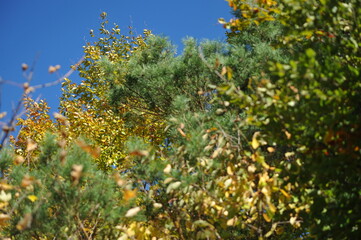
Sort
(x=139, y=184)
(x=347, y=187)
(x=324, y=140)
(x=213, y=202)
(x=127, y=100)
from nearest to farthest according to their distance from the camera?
(x=324, y=140), (x=347, y=187), (x=213, y=202), (x=139, y=184), (x=127, y=100)

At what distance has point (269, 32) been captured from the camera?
613 cm

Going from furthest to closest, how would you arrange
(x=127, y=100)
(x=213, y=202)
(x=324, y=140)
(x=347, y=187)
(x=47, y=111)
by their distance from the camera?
Answer: (x=47, y=111), (x=127, y=100), (x=213, y=202), (x=347, y=187), (x=324, y=140)

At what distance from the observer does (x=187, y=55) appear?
598 centimetres

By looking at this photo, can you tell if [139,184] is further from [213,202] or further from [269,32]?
[269,32]

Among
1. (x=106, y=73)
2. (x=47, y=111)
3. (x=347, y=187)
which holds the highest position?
(x=47, y=111)

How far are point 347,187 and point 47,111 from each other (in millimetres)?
9813

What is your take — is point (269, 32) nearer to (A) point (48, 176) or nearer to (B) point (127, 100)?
(B) point (127, 100)

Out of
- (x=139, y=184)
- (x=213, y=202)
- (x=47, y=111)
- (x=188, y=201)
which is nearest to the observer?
(x=213, y=202)

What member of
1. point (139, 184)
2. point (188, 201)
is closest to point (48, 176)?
point (139, 184)

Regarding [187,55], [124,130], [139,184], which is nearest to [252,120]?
[139,184]

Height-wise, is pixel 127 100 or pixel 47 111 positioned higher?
pixel 47 111

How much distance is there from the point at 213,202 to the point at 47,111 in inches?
347

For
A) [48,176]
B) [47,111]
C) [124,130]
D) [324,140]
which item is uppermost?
[47,111]

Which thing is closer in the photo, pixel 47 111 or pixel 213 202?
pixel 213 202
